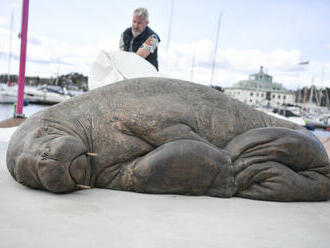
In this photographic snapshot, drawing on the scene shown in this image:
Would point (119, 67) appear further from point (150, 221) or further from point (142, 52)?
point (150, 221)

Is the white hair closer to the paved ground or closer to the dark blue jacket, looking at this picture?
the dark blue jacket

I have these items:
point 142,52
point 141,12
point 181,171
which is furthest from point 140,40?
point 181,171

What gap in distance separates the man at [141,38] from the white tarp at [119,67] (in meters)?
0.37

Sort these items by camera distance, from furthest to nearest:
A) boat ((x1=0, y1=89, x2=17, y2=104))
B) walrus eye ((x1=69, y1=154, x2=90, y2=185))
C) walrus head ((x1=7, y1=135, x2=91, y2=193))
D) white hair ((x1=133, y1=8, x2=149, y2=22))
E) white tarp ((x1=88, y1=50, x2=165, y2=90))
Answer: boat ((x1=0, y1=89, x2=17, y2=104)) < white hair ((x1=133, y1=8, x2=149, y2=22)) < white tarp ((x1=88, y1=50, x2=165, y2=90)) < walrus eye ((x1=69, y1=154, x2=90, y2=185)) < walrus head ((x1=7, y1=135, x2=91, y2=193))

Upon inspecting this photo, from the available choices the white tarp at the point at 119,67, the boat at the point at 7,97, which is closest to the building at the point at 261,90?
the boat at the point at 7,97

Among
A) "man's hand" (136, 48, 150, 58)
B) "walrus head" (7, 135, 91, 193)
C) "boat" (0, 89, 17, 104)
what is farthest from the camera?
"boat" (0, 89, 17, 104)

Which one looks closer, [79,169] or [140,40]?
[79,169]

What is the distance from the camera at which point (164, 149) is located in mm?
3287

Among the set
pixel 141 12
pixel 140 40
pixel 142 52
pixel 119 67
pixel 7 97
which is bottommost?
pixel 7 97

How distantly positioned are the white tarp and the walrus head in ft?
7.15

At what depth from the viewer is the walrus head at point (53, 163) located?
120 inches

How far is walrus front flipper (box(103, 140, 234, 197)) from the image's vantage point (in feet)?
10.7

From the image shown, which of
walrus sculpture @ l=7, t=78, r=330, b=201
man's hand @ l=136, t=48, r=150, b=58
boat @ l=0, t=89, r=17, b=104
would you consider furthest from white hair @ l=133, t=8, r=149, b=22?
boat @ l=0, t=89, r=17, b=104

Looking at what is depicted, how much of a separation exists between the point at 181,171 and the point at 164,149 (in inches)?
9.3
